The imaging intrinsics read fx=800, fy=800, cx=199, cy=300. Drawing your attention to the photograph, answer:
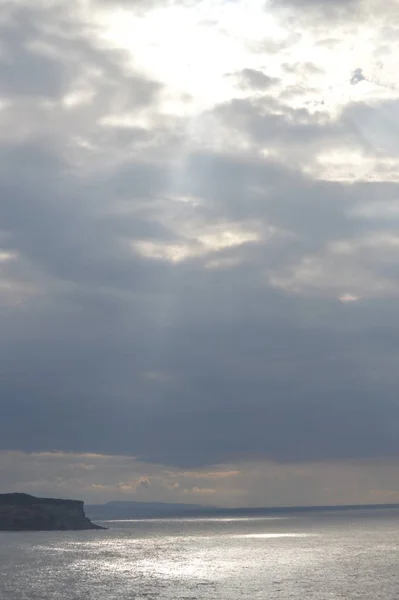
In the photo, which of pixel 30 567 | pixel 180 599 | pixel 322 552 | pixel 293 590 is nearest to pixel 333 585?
pixel 293 590

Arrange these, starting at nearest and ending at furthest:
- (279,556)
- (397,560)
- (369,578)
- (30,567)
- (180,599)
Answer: (180,599) → (369,578) → (30,567) → (397,560) → (279,556)

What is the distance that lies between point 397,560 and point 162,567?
1939 inches

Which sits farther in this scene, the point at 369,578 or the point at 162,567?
the point at 162,567

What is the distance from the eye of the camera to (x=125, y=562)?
573ft

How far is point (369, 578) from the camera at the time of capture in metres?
127

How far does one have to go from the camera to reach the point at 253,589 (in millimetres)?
111125

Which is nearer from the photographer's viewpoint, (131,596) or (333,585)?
(131,596)

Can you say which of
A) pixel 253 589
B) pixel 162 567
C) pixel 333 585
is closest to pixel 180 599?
pixel 253 589

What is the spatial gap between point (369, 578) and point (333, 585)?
13398 millimetres

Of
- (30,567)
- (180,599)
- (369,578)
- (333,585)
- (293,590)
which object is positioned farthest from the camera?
(30,567)

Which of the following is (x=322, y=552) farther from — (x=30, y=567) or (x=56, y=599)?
(x=56, y=599)

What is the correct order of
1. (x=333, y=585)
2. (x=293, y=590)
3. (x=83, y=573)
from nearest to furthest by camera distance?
(x=293, y=590)
(x=333, y=585)
(x=83, y=573)

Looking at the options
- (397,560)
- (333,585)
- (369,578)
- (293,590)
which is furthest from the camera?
(397,560)

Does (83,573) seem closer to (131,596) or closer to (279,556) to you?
(131,596)
